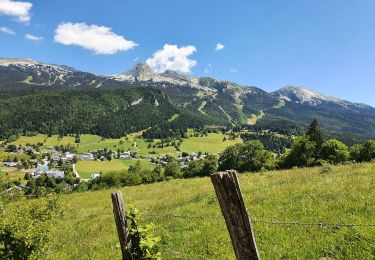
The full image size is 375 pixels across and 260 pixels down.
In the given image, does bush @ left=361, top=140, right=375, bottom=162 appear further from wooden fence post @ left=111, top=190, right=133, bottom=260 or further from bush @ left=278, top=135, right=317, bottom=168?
wooden fence post @ left=111, top=190, right=133, bottom=260

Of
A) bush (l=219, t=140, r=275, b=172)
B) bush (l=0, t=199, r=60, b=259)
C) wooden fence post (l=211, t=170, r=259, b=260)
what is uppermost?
wooden fence post (l=211, t=170, r=259, b=260)

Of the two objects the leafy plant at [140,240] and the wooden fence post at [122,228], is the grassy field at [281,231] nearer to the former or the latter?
the wooden fence post at [122,228]

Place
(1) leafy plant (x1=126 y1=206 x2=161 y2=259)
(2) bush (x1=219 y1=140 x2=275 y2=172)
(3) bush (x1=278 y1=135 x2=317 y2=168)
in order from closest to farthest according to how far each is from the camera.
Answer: (1) leafy plant (x1=126 y1=206 x2=161 y2=259)
(3) bush (x1=278 y1=135 x2=317 y2=168)
(2) bush (x1=219 y1=140 x2=275 y2=172)

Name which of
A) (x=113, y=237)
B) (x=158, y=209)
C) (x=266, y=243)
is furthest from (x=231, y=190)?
(x=158, y=209)

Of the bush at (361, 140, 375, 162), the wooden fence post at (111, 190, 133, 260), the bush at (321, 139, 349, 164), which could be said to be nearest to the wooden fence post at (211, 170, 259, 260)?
the wooden fence post at (111, 190, 133, 260)

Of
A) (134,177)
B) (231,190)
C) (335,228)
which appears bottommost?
Result: (134,177)

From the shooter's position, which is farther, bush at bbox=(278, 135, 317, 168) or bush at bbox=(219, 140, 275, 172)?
bush at bbox=(219, 140, 275, 172)

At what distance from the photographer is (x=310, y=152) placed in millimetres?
83062

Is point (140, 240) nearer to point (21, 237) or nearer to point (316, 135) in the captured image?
point (21, 237)

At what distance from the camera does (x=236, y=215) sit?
638cm

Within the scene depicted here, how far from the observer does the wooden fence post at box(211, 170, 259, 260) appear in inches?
247

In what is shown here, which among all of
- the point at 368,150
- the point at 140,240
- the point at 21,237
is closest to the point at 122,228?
the point at 140,240

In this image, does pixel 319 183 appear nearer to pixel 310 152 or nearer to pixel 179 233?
pixel 179 233

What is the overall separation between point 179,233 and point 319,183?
895 cm
